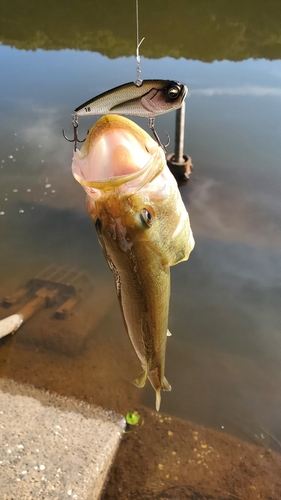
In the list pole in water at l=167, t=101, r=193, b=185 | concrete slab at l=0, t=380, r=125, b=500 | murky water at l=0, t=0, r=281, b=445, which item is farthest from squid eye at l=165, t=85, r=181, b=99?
pole in water at l=167, t=101, r=193, b=185

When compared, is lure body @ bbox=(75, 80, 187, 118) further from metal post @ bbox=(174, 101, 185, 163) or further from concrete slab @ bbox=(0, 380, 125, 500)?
metal post @ bbox=(174, 101, 185, 163)

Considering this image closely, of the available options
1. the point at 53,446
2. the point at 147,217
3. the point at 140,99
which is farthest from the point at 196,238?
the point at 140,99

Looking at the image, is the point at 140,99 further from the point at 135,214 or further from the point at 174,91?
the point at 135,214

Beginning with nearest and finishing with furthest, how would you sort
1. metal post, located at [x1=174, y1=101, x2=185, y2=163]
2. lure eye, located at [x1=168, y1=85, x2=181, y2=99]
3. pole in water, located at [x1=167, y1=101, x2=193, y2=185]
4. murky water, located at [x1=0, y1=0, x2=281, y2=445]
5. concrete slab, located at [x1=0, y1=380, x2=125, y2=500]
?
lure eye, located at [x1=168, y1=85, x2=181, y2=99], concrete slab, located at [x1=0, y1=380, x2=125, y2=500], murky water, located at [x1=0, y1=0, x2=281, y2=445], metal post, located at [x1=174, y1=101, x2=185, y2=163], pole in water, located at [x1=167, y1=101, x2=193, y2=185]

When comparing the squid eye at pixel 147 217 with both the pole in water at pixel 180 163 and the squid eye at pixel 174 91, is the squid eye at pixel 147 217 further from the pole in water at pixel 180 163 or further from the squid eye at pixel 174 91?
the pole in water at pixel 180 163

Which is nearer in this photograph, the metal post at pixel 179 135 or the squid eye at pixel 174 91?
the squid eye at pixel 174 91

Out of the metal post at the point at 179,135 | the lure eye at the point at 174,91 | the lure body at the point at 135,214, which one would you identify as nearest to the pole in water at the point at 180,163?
the metal post at the point at 179,135

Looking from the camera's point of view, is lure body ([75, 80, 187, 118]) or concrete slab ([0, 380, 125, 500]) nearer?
lure body ([75, 80, 187, 118])

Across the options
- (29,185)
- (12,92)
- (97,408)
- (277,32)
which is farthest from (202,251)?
(277,32)
